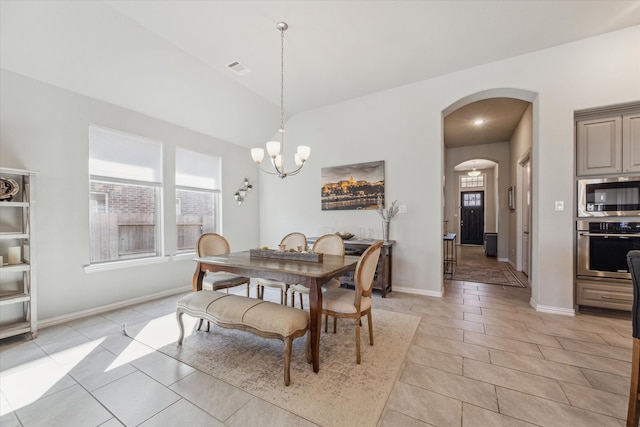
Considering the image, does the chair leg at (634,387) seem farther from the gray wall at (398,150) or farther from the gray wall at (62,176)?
the gray wall at (62,176)

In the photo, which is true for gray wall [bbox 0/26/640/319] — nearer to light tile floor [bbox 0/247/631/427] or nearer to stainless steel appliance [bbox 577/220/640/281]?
stainless steel appliance [bbox 577/220/640/281]

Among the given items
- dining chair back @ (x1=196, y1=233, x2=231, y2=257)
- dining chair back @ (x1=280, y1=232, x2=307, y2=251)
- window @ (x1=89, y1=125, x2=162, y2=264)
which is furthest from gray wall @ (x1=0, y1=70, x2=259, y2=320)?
dining chair back @ (x1=280, y1=232, x2=307, y2=251)

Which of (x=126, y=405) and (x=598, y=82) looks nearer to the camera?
(x=126, y=405)

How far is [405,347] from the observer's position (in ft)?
7.91

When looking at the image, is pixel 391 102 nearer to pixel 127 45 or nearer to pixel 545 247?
pixel 545 247

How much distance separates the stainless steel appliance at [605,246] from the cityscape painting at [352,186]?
8.13 feet

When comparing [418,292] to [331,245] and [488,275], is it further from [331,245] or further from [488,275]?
[488,275]

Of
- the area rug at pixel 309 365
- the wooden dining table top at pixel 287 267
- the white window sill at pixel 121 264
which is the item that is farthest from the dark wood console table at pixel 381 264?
the white window sill at pixel 121 264

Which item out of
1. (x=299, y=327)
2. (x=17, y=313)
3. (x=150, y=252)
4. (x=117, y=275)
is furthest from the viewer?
(x=150, y=252)

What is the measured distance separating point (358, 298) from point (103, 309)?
3.33 meters

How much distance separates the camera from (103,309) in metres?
3.37

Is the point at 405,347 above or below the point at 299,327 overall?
below

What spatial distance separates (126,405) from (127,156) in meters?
3.24

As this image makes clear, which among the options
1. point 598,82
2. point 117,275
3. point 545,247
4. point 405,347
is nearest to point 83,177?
point 117,275
